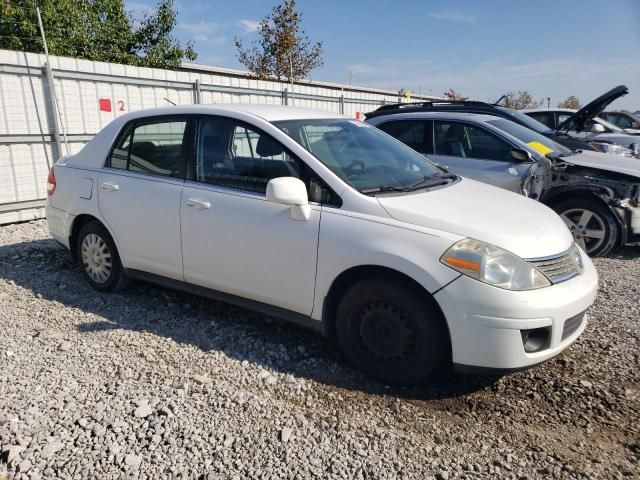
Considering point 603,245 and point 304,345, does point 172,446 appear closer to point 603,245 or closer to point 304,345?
point 304,345

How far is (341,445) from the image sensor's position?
2.58 meters

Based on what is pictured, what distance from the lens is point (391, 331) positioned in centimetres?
303

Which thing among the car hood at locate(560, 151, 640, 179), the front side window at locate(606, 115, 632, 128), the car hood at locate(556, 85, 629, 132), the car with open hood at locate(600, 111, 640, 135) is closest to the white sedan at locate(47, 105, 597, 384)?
the car hood at locate(560, 151, 640, 179)

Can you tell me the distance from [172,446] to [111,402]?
1.96ft

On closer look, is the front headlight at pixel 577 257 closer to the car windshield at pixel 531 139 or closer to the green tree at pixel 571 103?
the car windshield at pixel 531 139

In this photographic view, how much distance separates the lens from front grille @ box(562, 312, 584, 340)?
292 cm

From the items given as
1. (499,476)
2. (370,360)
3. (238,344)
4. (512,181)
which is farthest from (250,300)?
(512,181)

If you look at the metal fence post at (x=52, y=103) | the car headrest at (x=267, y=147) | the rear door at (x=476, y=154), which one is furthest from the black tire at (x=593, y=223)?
the metal fence post at (x=52, y=103)

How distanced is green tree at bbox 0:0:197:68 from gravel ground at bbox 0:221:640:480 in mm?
10073

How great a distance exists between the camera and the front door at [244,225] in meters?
3.31

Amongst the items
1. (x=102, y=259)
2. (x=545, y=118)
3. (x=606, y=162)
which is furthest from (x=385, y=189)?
(x=545, y=118)

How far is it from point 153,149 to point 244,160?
98 cm

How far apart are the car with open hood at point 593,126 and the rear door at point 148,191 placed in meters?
7.01

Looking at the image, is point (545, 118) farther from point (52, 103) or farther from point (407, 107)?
point (52, 103)
